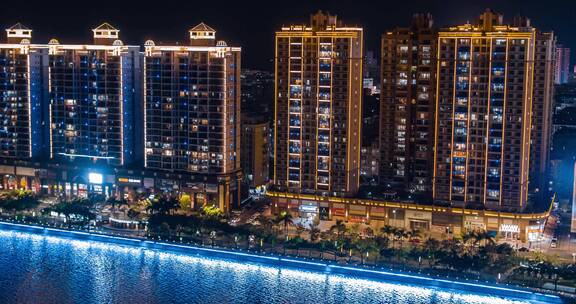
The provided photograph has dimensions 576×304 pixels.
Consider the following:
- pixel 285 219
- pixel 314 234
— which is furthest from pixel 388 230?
pixel 285 219

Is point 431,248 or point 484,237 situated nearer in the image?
A: point 431,248

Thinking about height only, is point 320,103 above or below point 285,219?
above

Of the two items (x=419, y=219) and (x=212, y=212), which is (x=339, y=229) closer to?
(x=419, y=219)

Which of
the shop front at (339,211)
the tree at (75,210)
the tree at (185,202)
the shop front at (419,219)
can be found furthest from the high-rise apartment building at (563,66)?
the tree at (75,210)

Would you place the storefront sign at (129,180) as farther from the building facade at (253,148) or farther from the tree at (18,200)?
the building facade at (253,148)

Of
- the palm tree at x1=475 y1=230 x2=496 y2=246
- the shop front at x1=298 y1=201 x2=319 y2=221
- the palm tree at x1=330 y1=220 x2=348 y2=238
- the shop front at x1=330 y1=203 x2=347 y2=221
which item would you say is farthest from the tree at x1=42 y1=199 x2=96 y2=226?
the palm tree at x1=475 y1=230 x2=496 y2=246

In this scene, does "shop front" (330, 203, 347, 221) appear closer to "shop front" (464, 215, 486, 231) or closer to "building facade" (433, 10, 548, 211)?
"building facade" (433, 10, 548, 211)

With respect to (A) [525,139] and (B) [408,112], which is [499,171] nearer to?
(A) [525,139]
